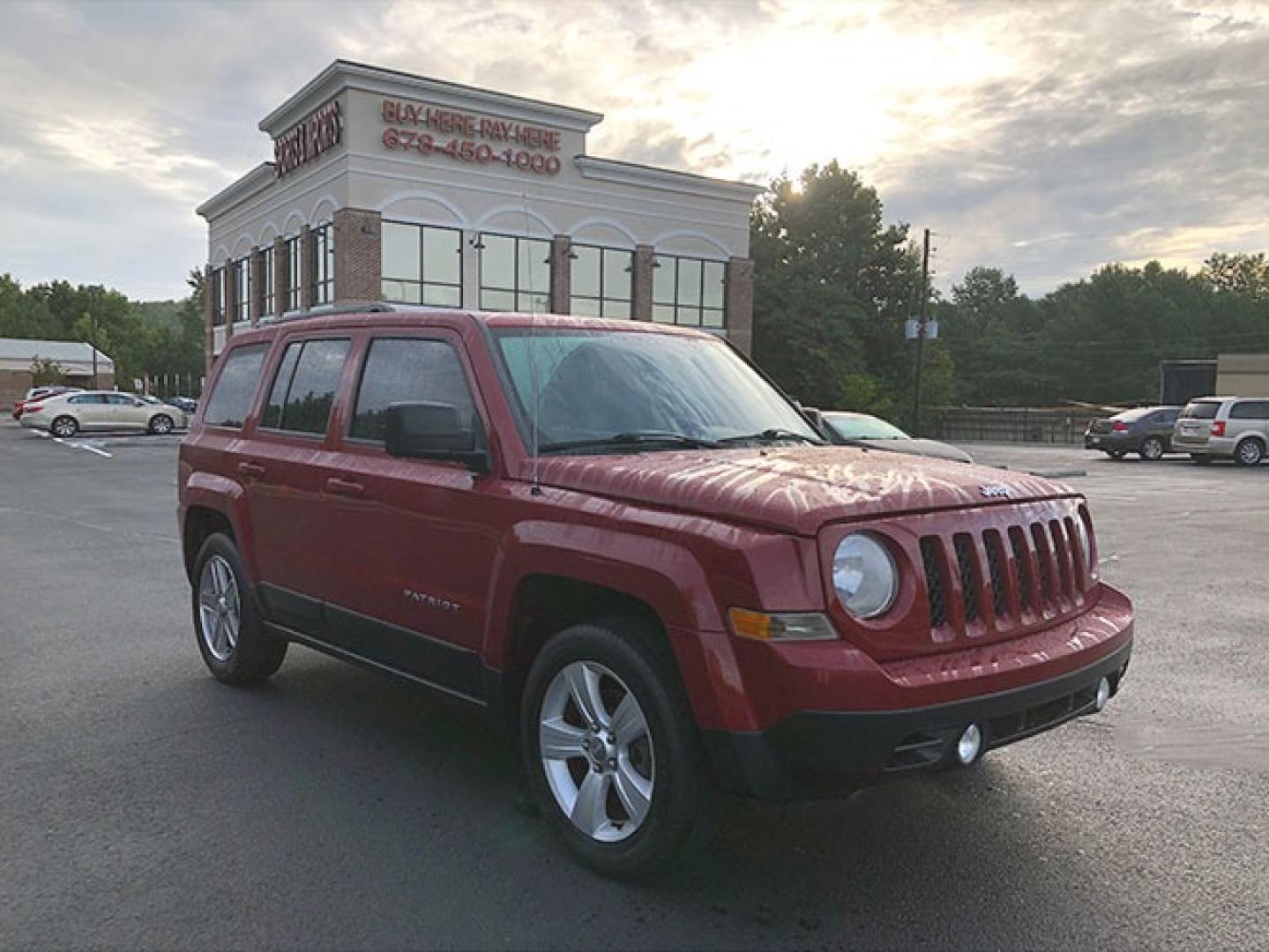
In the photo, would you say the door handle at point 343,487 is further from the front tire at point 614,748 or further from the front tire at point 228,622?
the front tire at point 614,748

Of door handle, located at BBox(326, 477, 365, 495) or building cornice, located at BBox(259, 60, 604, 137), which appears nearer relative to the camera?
door handle, located at BBox(326, 477, 365, 495)

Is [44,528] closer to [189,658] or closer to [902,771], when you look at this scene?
[189,658]

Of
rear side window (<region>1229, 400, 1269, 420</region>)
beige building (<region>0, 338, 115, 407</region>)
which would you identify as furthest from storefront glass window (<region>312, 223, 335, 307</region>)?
beige building (<region>0, 338, 115, 407</region>)

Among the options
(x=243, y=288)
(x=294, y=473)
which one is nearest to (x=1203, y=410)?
(x=294, y=473)

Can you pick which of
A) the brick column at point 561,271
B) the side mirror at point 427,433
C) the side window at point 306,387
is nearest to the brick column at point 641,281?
the brick column at point 561,271

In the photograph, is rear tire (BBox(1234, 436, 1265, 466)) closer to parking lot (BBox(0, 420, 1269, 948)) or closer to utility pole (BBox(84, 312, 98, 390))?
parking lot (BBox(0, 420, 1269, 948))

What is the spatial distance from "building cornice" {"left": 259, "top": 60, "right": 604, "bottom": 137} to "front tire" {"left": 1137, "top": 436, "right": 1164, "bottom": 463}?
20.7 m

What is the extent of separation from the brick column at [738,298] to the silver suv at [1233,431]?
58.9ft

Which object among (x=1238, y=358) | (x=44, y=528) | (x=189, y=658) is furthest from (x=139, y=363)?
(x=189, y=658)

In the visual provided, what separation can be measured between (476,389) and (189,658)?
11.1 feet

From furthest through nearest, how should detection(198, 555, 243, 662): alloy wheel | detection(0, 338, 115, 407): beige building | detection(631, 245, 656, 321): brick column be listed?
detection(0, 338, 115, 407): beige building, detection(631, 245, 656, 321): brick column, detection(198, 555, 243, 662): alloy wheel

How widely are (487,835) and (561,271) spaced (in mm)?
34081

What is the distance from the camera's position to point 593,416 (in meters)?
4.12

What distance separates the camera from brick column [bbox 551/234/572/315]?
1441 inches
